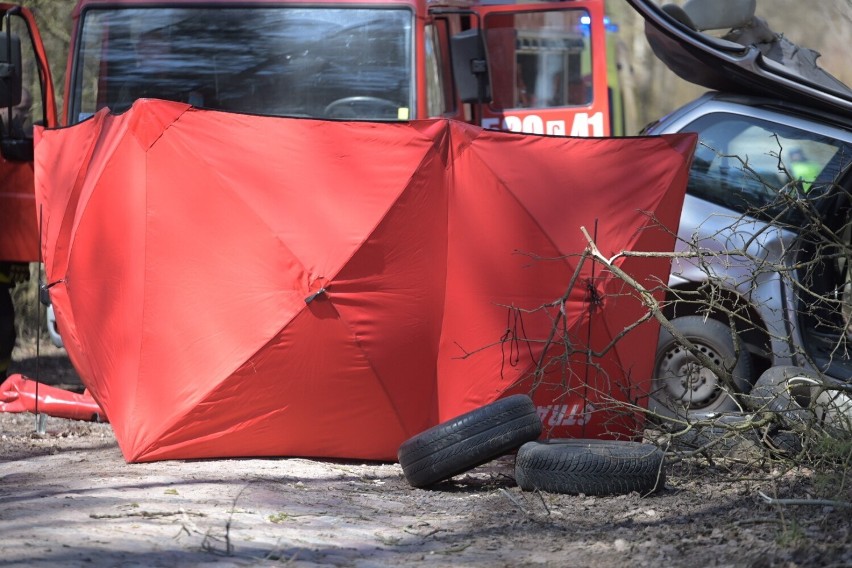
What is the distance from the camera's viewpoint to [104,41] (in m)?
8.07

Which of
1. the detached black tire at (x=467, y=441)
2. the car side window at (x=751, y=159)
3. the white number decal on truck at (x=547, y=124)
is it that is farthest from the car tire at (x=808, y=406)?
the white number decal on truck at (x=547, y=124)

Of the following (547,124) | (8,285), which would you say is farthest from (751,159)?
(8,285)

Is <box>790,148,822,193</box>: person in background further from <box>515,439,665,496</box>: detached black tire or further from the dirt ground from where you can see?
<box>515,439,665,496</box>: detached black tire

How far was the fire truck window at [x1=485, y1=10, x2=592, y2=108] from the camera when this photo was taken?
10.7 meters

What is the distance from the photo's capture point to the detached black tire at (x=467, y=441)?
5.71m

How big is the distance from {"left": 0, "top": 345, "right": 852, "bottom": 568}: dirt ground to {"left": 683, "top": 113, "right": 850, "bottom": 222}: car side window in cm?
217

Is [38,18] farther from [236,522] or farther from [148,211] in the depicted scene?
[236,522]

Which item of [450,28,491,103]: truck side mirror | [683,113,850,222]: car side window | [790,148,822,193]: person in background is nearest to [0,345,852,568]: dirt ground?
[683,113,850,222]: car side window

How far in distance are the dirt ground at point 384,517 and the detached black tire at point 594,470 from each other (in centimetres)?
6

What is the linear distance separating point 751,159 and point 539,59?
3869 mm

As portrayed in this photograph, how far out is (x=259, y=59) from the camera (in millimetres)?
7898

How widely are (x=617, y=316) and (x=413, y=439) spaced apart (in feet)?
4.81

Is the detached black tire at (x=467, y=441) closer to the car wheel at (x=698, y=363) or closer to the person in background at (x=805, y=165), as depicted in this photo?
the car wheel at (x=698, y=363)

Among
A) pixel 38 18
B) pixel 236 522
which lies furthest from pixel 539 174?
pixel 38 18
